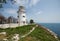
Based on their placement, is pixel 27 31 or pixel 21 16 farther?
pixel 21 16

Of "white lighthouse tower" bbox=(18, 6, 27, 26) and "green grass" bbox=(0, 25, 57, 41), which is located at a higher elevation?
"white lighthouse tower" bbox=(18, 6, 27, 26)

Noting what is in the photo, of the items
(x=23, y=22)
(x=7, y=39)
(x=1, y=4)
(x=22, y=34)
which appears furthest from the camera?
(x=23, y=22)

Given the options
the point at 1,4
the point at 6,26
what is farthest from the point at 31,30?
the point at 1,4

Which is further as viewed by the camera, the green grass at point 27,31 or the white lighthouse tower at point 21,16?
the white lighthouse tower at point 21,16

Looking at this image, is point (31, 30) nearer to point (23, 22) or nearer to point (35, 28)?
point (35, 28)

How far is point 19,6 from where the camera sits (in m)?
59.3

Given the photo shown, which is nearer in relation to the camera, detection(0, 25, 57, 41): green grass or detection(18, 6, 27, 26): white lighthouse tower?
detection(0, 25, 57, 41): green grass

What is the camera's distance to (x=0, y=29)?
5053cm

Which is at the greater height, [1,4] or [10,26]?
[1,4]

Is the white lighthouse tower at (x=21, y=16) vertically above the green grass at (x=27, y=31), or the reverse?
the white lighthouse tower at (x=21, y=16)

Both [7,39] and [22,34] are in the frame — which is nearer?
[7,39]

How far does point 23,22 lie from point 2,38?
15.9 m

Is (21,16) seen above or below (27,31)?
above

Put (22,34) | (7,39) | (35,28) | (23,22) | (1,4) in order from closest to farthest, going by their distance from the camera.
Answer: (7,39) → (22,34) → (1,4) → (35,28) → (23,22)
